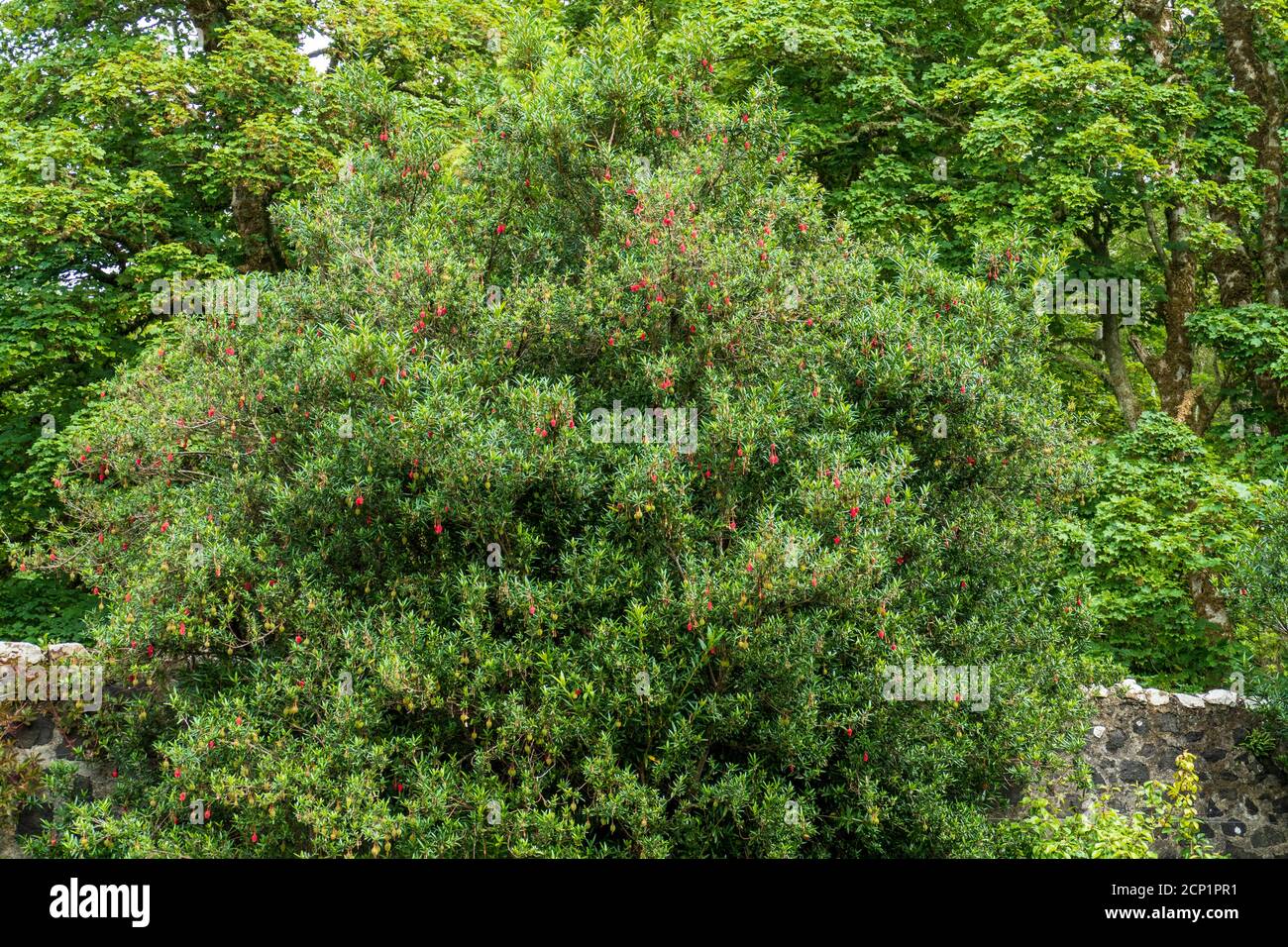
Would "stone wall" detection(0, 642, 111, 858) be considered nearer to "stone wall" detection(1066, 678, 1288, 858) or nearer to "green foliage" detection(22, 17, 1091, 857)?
"green foliage" detection(22, 17, 1091, 857)

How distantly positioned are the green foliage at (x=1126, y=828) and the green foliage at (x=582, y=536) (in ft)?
2.09

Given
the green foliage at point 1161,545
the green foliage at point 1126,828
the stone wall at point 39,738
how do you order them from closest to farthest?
the stone wall at point 39,738
the green foliage at point 1126,828
the green foliage at point 1161,545

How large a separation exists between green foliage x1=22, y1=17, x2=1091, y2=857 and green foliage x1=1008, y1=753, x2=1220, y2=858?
0.64m

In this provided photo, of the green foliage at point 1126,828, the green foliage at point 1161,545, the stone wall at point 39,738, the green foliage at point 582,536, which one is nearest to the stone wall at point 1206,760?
the green foliage at point 1126,828

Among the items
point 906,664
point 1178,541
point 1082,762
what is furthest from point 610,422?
point 1178,541

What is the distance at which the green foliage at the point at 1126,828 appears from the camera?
8.64 m

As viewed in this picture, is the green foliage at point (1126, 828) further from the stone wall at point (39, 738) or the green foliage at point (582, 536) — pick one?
the stone wall at point (39, 738)

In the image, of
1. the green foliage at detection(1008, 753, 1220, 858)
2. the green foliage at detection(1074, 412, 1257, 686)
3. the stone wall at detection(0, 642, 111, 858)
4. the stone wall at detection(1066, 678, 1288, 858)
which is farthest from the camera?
the green foliage at detection(1074, 412, 1257, 686)

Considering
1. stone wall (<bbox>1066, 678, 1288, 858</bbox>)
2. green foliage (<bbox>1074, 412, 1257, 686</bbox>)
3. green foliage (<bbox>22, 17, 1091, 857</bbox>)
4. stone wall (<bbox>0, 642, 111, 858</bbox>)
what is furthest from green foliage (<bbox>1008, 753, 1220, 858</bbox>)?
stone wall (<bbox>0, 642, 111, 858</bbox>)

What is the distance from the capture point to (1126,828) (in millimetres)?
8828

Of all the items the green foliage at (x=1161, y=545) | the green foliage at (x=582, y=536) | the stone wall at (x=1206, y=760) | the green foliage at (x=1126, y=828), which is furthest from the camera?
the green foliage at (x=1161, y=545)

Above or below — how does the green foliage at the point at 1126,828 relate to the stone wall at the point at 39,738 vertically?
below

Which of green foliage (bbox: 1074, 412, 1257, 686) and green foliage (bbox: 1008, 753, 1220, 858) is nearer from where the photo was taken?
green foliage (bbox: 1008, 753, 1220, 858)

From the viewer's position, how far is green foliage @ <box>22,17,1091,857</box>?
725 cm
